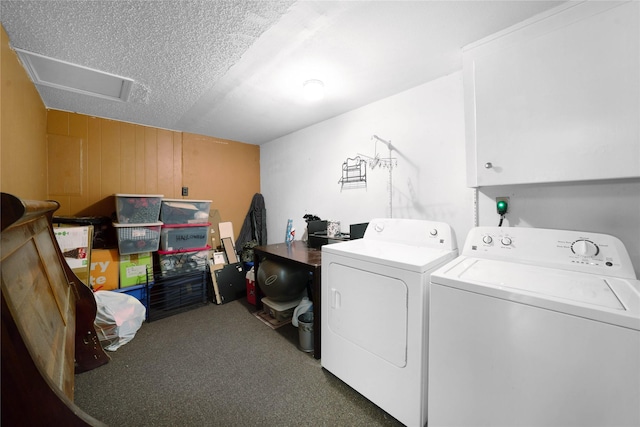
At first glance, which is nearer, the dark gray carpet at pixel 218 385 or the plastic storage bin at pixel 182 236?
the dark gray carpet at pixel 218 385

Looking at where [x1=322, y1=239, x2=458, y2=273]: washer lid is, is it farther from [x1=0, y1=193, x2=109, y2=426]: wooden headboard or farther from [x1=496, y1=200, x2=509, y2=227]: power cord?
[x1=0, y1=193, x2=109, y2=426]: wooden headboard

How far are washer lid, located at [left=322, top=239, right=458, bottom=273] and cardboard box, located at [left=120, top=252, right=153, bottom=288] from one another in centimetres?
227

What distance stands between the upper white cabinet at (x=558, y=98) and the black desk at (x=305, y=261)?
4.15 ft

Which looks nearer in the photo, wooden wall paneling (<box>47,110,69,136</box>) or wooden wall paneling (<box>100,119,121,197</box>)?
wooden wall paneling (<box>47,110,69,136</box>)

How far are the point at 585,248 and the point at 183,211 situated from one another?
3.49 metres

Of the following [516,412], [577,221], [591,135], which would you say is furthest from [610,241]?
[516,412]

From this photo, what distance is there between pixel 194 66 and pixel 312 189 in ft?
5.83

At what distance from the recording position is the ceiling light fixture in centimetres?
198

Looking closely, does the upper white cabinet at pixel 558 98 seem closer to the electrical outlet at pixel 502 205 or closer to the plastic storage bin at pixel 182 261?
the electrical outlet at pixel 502 205

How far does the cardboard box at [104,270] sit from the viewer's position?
2.40 meters

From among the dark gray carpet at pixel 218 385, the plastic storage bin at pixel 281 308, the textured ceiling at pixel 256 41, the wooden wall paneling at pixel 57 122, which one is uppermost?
the textured ceiling at pixel 256 41

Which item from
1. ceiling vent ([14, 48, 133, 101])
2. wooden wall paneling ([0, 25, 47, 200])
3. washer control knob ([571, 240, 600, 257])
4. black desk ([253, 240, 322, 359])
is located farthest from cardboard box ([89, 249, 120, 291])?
washer control knob ([571, 240, 600, 257])

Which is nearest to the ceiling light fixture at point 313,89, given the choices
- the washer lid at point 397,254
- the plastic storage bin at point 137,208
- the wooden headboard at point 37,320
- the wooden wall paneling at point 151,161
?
the washer lid at point 397,254

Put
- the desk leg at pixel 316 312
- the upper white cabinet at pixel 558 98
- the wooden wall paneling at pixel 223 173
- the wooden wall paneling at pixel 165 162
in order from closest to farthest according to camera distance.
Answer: the upper white cabinet at pixel 558 98
the desk leg at pixel 316 312
the wooden wall paneling at pixel 165 162
the wooden wall paneling at pixel 223 173
